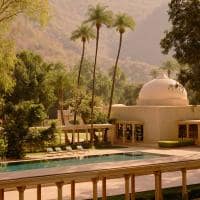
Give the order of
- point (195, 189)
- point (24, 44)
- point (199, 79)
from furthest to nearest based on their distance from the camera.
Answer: point (24, 44), point (199, 79), point (195, 189)

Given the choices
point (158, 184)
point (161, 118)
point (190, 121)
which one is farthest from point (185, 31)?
point (190, 121)

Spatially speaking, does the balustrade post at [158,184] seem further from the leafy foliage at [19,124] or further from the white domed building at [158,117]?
the white domed building at [158,117]

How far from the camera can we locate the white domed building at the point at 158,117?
38.2m

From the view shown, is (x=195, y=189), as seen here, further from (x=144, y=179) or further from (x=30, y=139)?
(x=30, y=139)

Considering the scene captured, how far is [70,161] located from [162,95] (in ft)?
48.3

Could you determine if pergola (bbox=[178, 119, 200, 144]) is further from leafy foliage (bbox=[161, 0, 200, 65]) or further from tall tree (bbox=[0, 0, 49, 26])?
tall tree (bbox=[0, 0, 49, 26])

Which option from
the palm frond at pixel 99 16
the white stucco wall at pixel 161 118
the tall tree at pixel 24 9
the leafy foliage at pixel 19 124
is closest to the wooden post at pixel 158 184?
the tall tree at pixel 24 9

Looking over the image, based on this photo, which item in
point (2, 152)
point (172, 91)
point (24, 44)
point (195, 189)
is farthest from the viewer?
point (24, 44)

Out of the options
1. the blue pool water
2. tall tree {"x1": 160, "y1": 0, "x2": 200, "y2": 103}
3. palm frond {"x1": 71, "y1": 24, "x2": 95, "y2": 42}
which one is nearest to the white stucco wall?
the blue pool water

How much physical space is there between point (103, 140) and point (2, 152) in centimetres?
1465

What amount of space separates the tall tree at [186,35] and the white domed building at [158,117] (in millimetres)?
17808

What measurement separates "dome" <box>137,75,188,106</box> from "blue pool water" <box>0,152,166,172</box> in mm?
9184

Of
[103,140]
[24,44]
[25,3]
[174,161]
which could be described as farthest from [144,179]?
[24,44]

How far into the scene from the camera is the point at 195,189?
52.0ft
